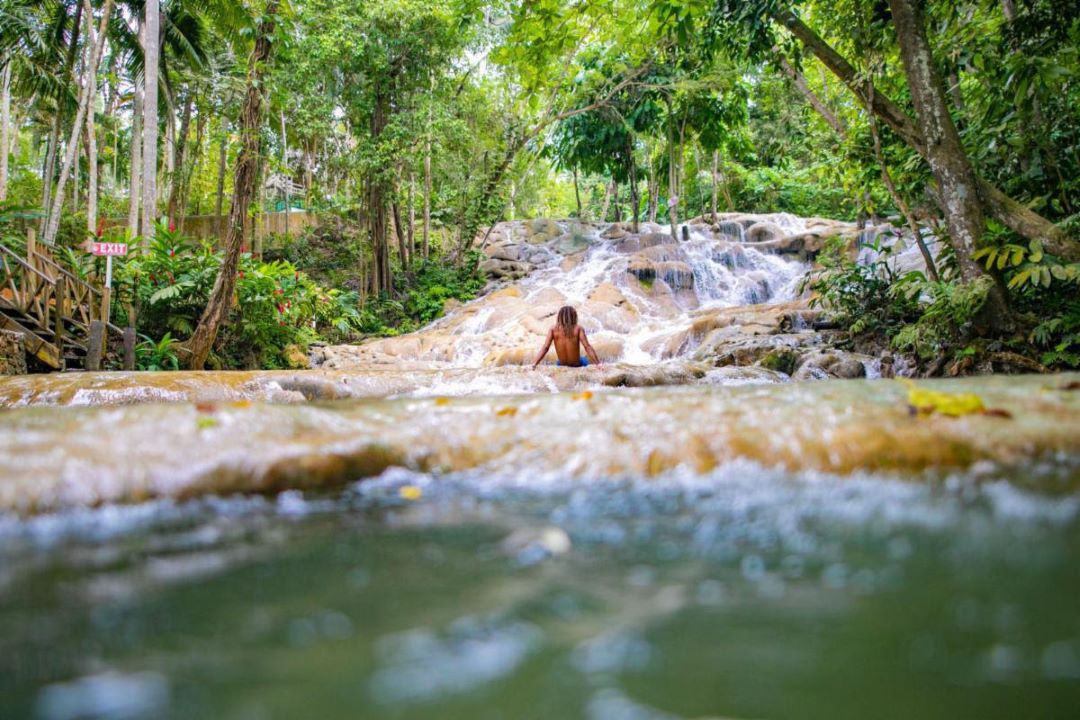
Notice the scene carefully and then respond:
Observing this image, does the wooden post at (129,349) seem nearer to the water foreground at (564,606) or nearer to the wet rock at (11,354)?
the wet rock at (11,354)

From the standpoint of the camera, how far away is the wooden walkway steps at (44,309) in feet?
24.8

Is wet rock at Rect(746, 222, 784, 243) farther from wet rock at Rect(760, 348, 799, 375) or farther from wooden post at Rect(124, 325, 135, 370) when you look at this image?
wooden post at Rect(124, 325, 135, 370)

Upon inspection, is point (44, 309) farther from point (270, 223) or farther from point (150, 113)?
point (270, 223)

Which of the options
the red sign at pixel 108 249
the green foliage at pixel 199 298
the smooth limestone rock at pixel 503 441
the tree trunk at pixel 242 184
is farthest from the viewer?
the green foliage at pixel 199 298

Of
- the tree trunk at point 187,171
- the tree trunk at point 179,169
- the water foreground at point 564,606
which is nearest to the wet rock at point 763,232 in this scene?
the tree trunk at point 179,169

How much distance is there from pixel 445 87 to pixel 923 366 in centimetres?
1277

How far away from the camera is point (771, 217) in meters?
19.5

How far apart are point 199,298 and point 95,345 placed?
2.03 metres

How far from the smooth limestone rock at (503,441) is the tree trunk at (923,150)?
379cm

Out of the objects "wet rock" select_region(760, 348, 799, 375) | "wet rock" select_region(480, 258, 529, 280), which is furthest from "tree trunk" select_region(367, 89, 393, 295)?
"wet rock" select_region(760, 348, 799, 375)

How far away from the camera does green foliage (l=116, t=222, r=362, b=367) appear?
30.2ft

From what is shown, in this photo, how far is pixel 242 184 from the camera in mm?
8031

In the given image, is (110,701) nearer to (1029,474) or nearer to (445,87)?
(1029,474)

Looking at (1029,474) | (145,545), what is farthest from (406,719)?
(1029,474)
